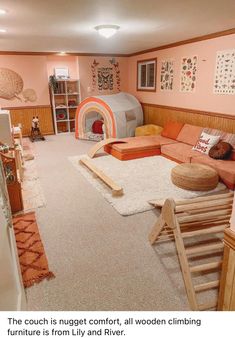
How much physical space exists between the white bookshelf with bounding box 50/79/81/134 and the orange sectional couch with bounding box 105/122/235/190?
2.59 m

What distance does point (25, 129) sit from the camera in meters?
6.90

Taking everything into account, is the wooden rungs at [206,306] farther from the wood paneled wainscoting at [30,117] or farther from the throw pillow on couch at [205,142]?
the wood paneled wainscoting at [30,117]

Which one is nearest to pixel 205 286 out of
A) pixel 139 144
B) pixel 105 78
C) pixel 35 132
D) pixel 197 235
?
pixel 197 235

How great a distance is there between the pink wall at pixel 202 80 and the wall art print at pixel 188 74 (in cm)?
9

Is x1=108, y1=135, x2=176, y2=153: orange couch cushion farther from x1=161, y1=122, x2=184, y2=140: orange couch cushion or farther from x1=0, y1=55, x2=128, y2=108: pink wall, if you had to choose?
x1=0, y1=55, x2=128, y2=108: pink wall

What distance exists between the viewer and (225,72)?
13.7 feet

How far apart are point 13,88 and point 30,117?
85 centimetres

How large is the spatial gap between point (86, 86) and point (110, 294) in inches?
249

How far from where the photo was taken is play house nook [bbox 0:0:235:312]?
1.80 metres

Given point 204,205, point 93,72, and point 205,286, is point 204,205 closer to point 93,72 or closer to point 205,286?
point 205,286

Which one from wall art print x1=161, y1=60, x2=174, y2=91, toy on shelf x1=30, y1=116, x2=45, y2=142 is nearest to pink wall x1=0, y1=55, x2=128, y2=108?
toy on shelf x1=30, y1=116, x2=45, y2=142

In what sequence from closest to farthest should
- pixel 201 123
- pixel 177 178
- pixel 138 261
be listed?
1. pixel 138 261
2. pixel 177 178
3. pixel 201 123
